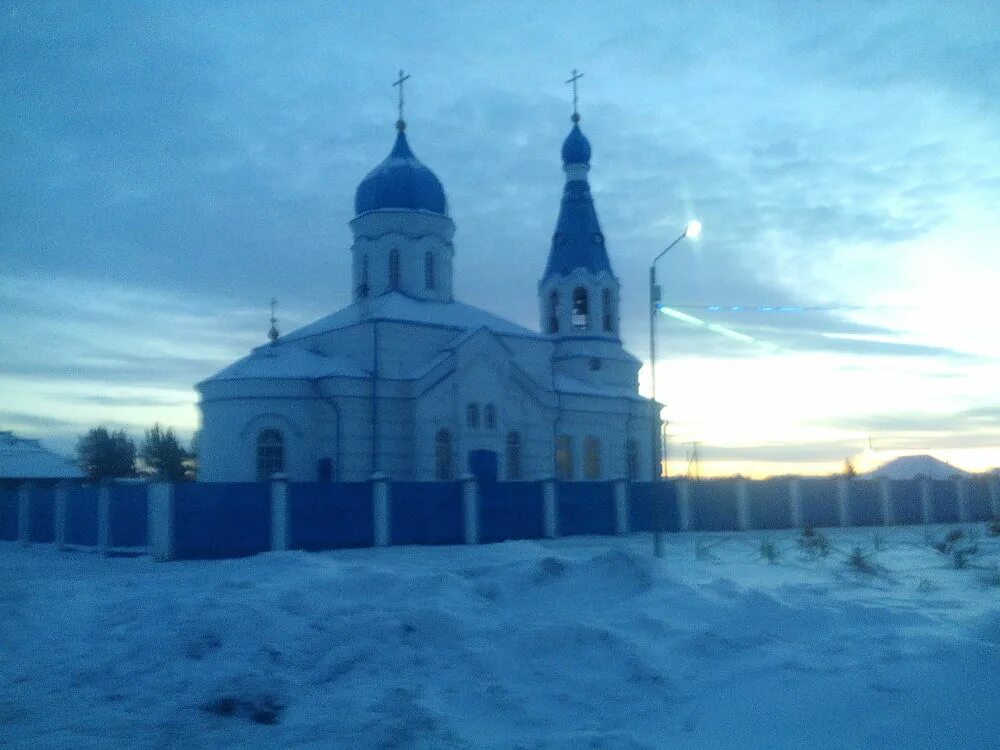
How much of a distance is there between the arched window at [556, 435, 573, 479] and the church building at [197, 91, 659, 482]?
0.06 m

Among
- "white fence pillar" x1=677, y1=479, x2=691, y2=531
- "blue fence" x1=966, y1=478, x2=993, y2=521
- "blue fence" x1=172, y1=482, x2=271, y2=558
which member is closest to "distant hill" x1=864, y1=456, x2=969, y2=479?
"blue fence" x1=966, y1=478, x2=993, y2=521

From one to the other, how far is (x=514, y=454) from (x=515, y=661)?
2321cm

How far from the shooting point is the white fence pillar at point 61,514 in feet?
73.5

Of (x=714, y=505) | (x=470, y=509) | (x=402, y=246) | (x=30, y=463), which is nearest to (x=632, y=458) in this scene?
(x=714, y=505)

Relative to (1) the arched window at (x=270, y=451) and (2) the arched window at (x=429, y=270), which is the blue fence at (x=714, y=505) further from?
(2) the arched window at (x=429, y=270)

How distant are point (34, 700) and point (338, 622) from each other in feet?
8.77

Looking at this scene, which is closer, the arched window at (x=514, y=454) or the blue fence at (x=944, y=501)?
the blue fence at (x=944, y=501)

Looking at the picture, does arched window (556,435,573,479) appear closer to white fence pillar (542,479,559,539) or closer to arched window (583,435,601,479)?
arched window (583,435,601,479)

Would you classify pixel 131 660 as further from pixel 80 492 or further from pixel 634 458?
pixel 634 458

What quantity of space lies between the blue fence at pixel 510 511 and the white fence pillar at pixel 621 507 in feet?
8.08

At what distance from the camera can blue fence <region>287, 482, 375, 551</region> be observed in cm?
1969

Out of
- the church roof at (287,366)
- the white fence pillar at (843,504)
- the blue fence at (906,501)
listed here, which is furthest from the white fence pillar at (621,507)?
the blue fence at (906,501)

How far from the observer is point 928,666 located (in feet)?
24.1

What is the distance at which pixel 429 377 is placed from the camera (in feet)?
96.3
